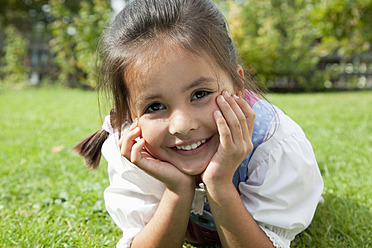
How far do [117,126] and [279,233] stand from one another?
880 mm

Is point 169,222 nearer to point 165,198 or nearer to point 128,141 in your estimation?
point 165,198

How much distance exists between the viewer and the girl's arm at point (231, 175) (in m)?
1.51

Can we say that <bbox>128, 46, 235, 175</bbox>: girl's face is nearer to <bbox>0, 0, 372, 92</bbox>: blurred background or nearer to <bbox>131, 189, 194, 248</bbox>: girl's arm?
<bbox>131, 189, 194, 248</bbox>: girl's arm

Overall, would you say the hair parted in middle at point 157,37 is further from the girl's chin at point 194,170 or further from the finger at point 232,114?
the girl's chin at point 194,170

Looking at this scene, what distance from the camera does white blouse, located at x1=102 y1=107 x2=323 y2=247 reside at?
1.67m

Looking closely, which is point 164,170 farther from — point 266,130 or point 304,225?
point 304,225

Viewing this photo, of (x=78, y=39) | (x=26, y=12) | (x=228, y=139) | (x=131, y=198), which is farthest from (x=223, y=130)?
(x=26, y=12)

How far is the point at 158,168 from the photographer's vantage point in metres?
1.60

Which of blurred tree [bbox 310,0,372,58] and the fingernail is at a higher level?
the fingernail

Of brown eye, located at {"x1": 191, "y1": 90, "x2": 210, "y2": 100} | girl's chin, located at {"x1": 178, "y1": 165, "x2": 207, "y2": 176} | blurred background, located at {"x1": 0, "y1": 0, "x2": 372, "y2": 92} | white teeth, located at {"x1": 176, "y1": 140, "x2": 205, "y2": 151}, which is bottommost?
blurred background, located at {"x1": 0, "y1": 0, "x2": 372, "y2": 92}

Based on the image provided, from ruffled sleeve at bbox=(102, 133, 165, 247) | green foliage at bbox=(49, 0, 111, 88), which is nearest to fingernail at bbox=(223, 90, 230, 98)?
ruffled sleeve at bbox=(102, 133, 165, 247)

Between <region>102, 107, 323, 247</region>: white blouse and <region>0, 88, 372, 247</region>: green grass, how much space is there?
31 centimetres

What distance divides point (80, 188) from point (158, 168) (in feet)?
4.49

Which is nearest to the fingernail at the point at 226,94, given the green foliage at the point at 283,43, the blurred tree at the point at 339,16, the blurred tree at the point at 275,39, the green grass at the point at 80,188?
the green grass at the point at 80,188
